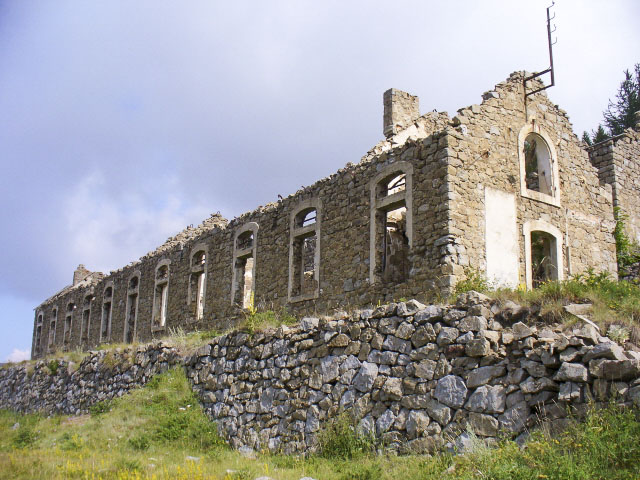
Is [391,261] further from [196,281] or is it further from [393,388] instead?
[196,281]

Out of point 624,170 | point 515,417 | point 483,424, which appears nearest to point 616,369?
point 515,417

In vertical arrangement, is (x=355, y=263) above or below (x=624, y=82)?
below

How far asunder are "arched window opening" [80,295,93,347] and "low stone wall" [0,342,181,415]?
5.89 m

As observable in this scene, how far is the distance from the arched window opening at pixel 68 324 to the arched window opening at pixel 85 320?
1.56 meters

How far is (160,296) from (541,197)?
14.2 m

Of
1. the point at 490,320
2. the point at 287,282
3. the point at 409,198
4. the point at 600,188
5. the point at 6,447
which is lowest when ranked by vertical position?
the point at 6,447

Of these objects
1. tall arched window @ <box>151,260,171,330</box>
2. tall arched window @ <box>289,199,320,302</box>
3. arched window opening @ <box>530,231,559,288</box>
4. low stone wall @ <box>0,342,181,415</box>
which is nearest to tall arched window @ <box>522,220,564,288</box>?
arched window opening @ <box>530,231,559,288</box>

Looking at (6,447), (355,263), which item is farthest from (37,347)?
(355,263)

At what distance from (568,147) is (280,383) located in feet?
31.1

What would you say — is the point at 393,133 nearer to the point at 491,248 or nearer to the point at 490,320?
the point at 491,248

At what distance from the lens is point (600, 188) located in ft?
51.3

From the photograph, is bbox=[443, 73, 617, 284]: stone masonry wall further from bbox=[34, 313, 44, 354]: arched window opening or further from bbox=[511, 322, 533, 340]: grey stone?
bbox=[34, 313, 44, 354]: arched window opening

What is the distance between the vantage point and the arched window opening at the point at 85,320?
28188 millimetres

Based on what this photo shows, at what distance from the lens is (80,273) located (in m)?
37.7
